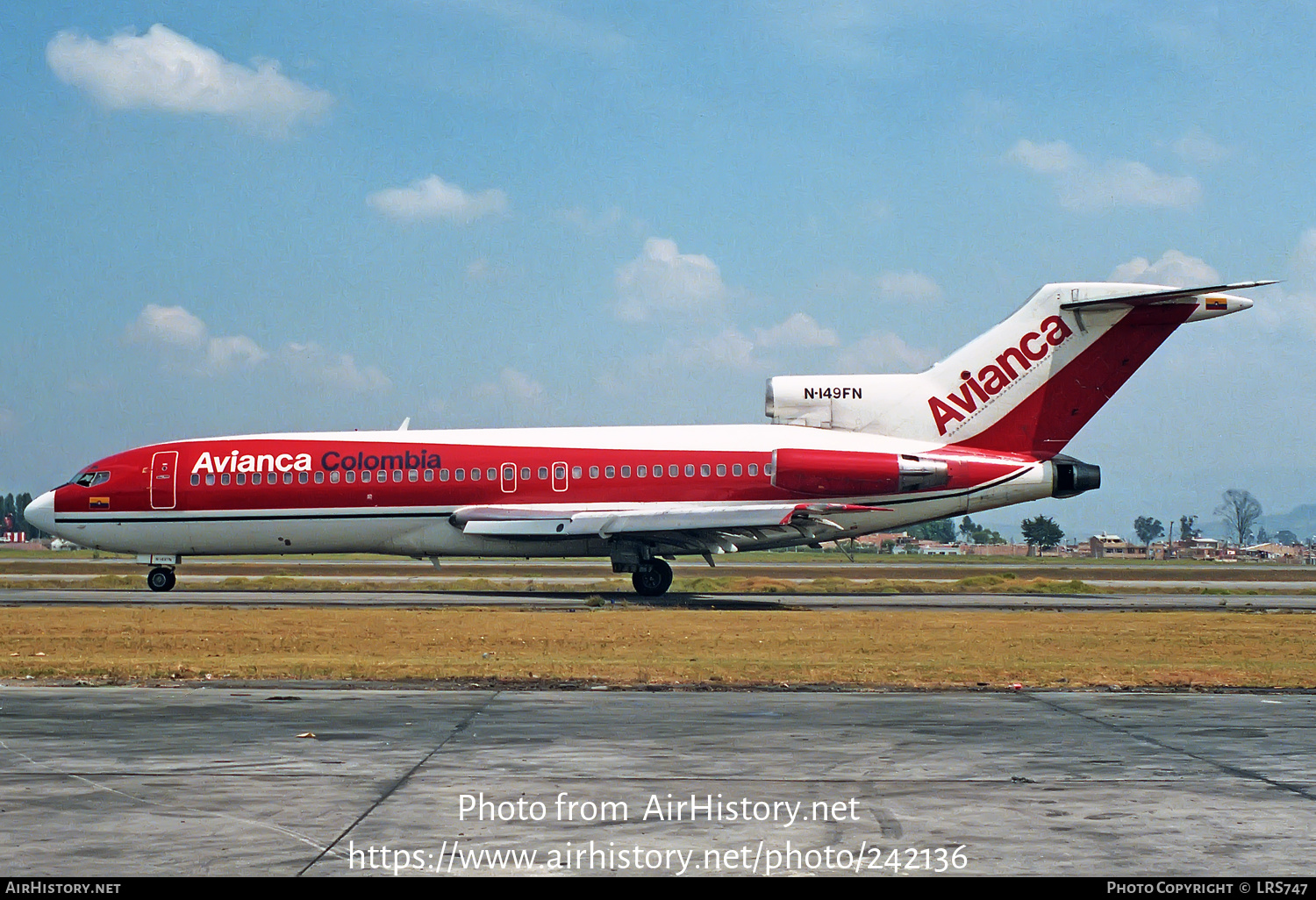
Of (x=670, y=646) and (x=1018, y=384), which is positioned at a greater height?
(x=1018, y=384)

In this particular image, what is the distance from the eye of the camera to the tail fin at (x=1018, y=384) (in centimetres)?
3822

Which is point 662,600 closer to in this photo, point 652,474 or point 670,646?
point 652,474

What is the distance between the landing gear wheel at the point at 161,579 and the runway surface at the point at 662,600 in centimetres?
33

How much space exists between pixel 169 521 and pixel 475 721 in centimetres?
2848

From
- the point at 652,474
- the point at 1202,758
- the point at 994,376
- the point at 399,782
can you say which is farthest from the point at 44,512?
the point at 1202,758

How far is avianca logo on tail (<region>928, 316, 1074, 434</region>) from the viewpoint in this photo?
38.4 metres

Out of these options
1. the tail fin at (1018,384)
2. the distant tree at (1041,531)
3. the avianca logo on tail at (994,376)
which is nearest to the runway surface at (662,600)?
the tail fin at (1018,384)

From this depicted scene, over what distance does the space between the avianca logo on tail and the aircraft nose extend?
26.9 metres

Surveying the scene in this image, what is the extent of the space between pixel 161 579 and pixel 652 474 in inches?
590

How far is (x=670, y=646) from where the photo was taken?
21547 millimetres

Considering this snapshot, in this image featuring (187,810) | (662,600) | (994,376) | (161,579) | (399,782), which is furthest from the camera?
(994,376)

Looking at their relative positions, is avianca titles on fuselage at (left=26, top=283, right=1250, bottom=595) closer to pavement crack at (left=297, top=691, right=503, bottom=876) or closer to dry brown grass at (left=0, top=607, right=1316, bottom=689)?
dry brown grass at (left=0, top=607, right=1316, bottom=689)
